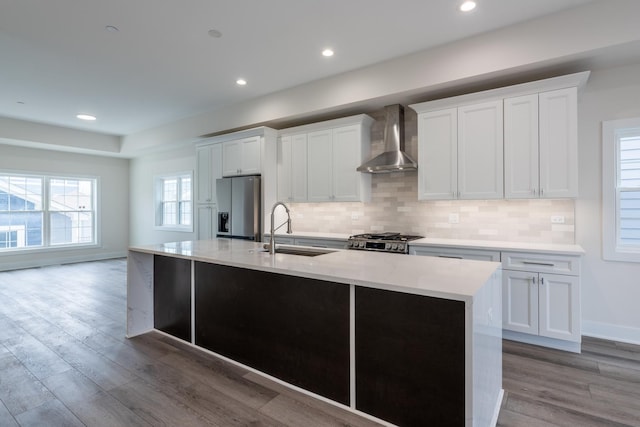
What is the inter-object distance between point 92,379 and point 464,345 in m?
2.53

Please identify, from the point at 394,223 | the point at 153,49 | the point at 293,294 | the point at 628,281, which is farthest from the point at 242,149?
the point at 628,281

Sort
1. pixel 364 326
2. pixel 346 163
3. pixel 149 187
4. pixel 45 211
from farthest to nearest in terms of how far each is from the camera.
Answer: pixel 149 187
pixel 45 211
pixel 346 163
pixel 364 326

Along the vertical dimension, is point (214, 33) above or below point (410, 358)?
above

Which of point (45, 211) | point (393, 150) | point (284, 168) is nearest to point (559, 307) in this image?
point (393, 150)

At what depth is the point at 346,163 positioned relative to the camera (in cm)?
434

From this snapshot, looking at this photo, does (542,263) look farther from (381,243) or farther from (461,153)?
(381,243)

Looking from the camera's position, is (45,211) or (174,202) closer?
(45,211)

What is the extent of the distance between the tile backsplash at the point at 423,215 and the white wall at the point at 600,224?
18cm

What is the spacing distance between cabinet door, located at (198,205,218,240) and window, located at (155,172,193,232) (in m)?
1.02

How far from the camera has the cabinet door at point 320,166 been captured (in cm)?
448

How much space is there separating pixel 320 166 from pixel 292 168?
20.1 inches

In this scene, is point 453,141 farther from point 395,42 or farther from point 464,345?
point 464,345

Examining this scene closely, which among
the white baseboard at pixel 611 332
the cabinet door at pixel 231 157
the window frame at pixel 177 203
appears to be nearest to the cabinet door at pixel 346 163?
the cabinet door at pixel 231 157

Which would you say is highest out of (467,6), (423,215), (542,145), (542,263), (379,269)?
(467,6)
